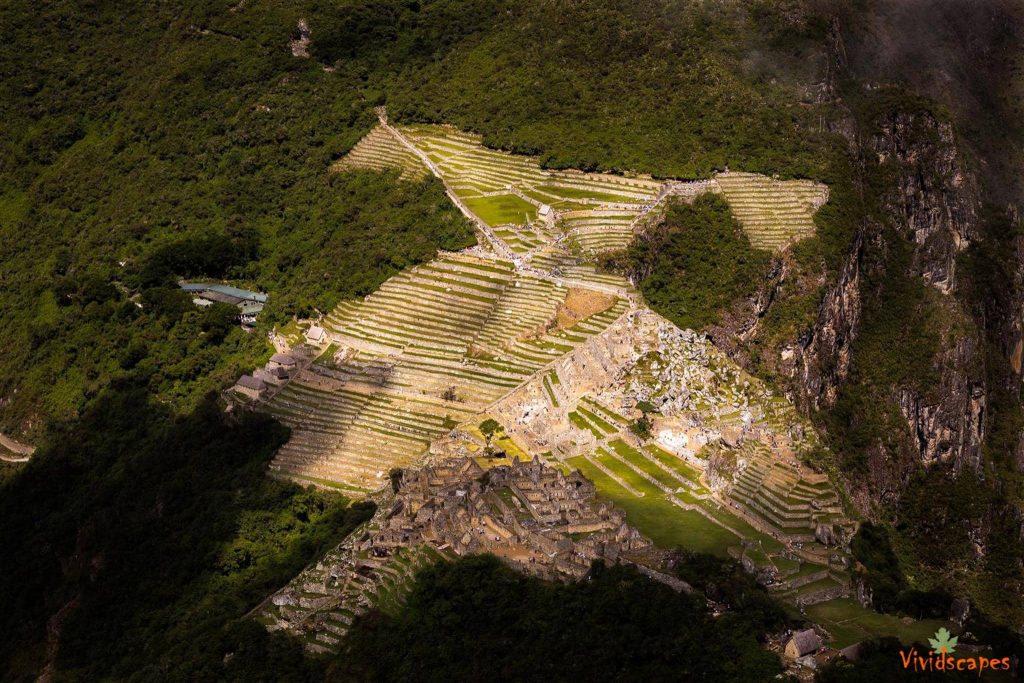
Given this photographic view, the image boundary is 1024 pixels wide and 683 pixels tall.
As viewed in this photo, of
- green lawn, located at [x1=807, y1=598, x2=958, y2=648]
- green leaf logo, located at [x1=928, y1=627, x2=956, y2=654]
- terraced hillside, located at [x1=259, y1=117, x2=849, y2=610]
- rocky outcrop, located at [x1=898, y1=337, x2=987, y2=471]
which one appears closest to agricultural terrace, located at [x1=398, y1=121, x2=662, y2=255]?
terraced hillside, located at [x1=259, y1=117, x2=849, y2=610]

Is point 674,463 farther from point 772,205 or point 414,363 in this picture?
point 772,205

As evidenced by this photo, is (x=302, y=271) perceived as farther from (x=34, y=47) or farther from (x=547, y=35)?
(x=34, y=47)

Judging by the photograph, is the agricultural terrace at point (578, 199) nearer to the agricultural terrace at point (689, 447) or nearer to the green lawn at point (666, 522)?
the agricultural terrace at point (689, 447)

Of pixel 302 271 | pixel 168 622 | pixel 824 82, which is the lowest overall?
pixel 168 622

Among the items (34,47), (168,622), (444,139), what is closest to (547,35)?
(444,139)

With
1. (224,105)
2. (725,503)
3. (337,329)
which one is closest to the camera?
(725,503)

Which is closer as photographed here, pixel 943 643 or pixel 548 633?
pixel 943 643

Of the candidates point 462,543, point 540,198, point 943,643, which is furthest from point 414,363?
point 943,643
